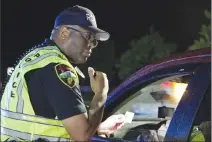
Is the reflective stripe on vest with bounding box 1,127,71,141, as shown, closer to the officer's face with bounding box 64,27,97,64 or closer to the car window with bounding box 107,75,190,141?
the officer's face with bounding box 64,27,97,64

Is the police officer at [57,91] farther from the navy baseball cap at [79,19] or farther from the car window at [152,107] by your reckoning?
the car window at [152,107]

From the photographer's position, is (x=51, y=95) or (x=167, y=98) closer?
(x=51, y=95)

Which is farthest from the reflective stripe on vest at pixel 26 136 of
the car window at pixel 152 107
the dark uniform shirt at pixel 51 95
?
the car window at pixel 152 107

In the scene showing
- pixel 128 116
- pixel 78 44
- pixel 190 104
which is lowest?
pixel 128 116

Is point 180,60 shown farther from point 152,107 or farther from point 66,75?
point 66,75

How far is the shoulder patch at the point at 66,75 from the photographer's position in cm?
206

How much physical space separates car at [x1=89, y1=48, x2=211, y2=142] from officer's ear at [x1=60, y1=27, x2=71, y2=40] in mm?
715

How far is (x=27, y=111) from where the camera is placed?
2121 millimetres

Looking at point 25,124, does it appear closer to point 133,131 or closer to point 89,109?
point 89,109

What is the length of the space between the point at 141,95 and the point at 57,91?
115 centimetres

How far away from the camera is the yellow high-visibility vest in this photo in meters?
2.12

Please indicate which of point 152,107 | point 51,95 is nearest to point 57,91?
point 51,95

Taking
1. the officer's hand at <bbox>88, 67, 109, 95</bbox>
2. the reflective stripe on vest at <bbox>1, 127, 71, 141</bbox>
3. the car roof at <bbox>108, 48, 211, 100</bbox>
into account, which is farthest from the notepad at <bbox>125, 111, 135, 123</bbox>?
the reflective stripe on vest at <bbox>1, 127, 71, 141</bbox>

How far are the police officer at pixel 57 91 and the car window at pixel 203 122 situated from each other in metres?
0.55
